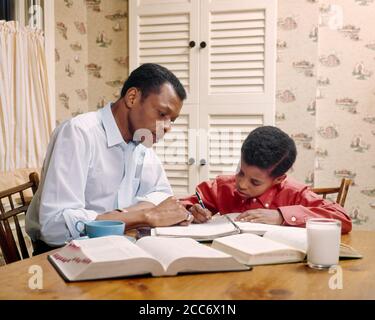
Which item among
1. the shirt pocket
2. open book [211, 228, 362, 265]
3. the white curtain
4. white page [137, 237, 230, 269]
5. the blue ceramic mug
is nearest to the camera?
white page [137, 237, 230, 269]

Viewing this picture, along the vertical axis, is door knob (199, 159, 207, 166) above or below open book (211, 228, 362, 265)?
below

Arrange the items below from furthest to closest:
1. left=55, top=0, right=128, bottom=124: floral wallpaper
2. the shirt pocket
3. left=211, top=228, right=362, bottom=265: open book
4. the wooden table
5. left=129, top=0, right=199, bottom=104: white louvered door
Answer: left=55, top=0, right=128, bottom=124: floral wallpaper, left=129, top=0, right=199, bottom=104: white louvered door, the shirt pocket, left=211, top=228, right=362, bottom=265: open book, the wooden table

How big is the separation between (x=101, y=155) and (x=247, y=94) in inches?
61.8

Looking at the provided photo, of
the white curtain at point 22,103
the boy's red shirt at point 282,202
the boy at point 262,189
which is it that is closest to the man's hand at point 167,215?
the boy at point 262,189

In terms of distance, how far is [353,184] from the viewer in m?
3.20

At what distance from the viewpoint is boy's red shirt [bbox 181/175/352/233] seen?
1541mm

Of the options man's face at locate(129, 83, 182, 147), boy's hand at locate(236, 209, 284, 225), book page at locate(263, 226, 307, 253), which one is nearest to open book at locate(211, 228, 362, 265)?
book page at locate(263, 226, 307, 253)

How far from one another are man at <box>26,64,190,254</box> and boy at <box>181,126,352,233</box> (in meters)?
0.20

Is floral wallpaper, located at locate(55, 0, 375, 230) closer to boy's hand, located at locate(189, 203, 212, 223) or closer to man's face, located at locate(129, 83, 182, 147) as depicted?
man's face, located at locate(129, 83, 182, 147)

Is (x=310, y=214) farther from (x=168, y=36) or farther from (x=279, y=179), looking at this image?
(x=168, y=36)

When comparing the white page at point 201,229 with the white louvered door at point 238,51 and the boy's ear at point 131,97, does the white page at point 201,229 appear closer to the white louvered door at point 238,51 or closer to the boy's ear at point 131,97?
the boy's ear at point 131,97

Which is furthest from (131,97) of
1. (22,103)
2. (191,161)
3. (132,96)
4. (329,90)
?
(329,90)

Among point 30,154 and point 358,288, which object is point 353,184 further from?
point 358,288

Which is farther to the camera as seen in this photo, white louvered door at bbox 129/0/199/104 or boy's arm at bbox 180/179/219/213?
white louvered door at bbox 129/0/199/104
